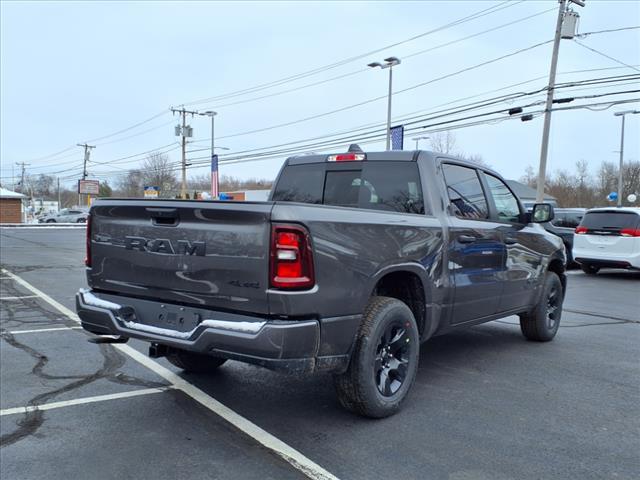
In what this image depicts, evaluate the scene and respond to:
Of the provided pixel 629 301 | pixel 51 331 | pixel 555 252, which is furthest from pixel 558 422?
pixel 629 301

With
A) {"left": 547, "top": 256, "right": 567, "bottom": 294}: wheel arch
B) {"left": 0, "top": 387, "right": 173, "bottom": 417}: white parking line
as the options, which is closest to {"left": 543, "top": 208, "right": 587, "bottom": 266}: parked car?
{"left": 547, "top": 256, "right": 567, "bottom": 294}: wheel arch

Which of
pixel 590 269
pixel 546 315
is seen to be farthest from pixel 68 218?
pixel 546 315

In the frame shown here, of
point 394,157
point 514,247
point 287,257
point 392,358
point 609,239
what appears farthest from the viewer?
point 609,239

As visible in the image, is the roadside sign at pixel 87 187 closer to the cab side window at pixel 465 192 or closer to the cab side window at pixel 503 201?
the cab side window at pixel 503 201

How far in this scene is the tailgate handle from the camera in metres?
3.61

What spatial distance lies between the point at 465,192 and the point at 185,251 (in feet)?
8.95

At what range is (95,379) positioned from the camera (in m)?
4.88

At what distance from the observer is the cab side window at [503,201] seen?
5588mm

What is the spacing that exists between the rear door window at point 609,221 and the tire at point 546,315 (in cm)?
803

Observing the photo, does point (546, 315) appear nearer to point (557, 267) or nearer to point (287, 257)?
point (557, 267)

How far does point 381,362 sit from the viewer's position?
3.95 m

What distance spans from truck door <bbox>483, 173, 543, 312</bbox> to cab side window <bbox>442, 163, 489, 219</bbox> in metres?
0.21

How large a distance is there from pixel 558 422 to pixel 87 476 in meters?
3.14

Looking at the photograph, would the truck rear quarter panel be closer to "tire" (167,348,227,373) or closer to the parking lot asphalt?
the parking lot asphalt
